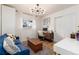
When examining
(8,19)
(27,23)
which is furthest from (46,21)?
(8,19)

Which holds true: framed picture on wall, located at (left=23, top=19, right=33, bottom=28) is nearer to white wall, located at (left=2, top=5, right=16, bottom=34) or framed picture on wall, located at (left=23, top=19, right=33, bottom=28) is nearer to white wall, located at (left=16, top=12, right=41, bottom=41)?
white wall, located at (left=16, top=12, right=41, bottom=41)

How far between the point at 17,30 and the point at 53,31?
5.50ft

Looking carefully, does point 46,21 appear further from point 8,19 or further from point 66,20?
point 8,19

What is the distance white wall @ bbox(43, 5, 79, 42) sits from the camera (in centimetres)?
305

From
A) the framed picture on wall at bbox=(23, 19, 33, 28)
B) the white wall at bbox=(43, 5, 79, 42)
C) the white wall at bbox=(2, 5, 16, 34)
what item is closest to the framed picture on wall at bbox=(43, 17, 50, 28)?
the white wall at bbox=(43, 5, 79, 42)

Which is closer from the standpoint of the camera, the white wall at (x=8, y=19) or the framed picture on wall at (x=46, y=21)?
the white wall at (x=8, y=19)

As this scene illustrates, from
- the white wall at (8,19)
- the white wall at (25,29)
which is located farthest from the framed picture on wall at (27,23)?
the white wall at (8,19)

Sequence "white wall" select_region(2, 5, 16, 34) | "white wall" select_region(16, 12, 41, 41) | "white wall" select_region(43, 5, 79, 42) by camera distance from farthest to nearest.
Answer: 1. "white wall" select_region(16, 12, 41, 41)
2. "white wall" select_region(2, 5, 16, 34)
3. "white wall" select_region(43, 5, 79, 42)

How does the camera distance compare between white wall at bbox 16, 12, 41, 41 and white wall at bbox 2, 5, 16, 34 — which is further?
white wall at bbox 16, 12, 41, 41

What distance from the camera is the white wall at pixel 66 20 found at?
305cm

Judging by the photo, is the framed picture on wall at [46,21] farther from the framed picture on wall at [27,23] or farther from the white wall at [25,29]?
the framed picture on wall at [27,23]

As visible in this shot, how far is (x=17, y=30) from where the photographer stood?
4.07 m
